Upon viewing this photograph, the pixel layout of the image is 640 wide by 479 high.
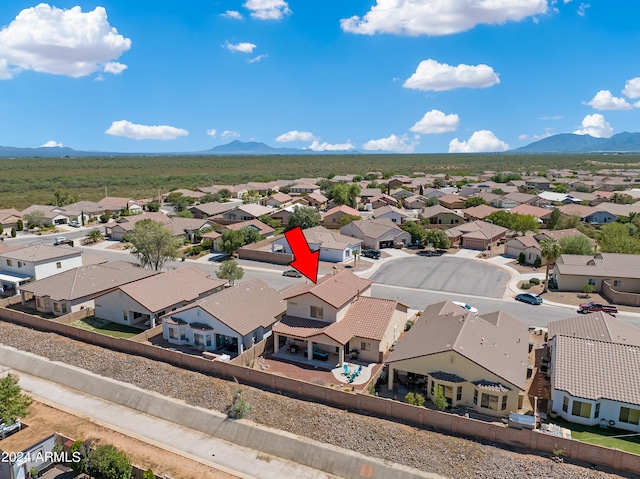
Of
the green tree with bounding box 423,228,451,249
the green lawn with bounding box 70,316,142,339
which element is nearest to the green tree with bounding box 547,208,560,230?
the green tree with bounding box 423,228,451,249

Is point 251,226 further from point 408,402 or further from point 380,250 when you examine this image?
point 408,402

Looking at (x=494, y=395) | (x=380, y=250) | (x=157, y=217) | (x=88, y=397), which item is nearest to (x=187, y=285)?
(x=88, y=397)

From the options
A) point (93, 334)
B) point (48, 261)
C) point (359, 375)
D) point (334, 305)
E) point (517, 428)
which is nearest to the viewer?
point (517, 428)

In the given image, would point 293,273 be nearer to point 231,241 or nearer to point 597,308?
point 231,241

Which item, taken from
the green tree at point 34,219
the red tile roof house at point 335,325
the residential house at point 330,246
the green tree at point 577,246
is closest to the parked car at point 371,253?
the residential house at point 330,246

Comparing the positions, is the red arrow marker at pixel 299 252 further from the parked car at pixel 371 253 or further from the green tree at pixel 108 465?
the green tree at pixel 108 465

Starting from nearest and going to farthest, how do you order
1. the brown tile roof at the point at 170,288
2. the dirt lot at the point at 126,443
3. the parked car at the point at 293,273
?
the dirt lot at the point at 126,443
the brown tile roof at the point at 170,288
the parked car at the point at 293,273
